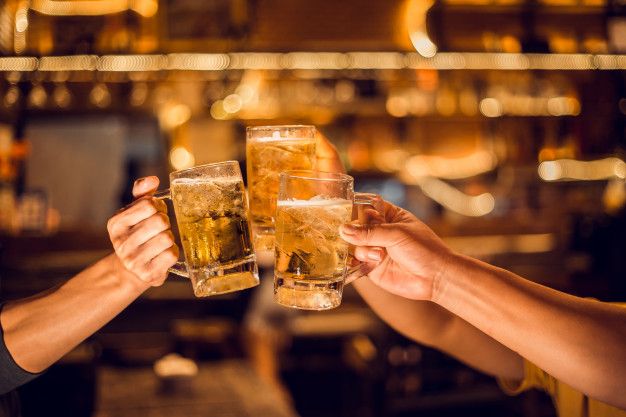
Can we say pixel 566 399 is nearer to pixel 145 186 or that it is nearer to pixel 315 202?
pixel 315 202

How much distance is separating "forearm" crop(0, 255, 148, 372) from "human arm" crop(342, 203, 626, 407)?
1.77 ft

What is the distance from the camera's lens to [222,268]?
1300mm

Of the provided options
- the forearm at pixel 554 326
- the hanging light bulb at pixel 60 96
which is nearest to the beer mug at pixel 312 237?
the forearm at pixel 554 326

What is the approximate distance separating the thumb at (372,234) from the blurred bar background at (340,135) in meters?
2.47

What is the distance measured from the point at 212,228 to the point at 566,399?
0.96m

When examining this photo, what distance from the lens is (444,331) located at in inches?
67.8

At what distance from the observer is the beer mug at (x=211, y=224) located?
1.28 metres

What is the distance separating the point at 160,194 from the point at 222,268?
0.21 metres

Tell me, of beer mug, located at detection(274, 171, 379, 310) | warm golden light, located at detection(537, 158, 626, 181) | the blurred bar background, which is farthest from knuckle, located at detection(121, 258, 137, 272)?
warm golden light, located at detection(537, 158, 626, 181)

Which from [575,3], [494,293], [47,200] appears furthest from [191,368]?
[575,3]

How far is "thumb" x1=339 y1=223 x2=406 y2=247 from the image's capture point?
1.21 m

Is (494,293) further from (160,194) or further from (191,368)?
(191,368)

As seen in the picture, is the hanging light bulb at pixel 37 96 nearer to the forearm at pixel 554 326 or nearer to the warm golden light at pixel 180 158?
the warm golden light at pixel 180 158

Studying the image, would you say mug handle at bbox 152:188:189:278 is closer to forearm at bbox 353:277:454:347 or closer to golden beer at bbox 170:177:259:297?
golden beer at bbox 170:177:259:297
